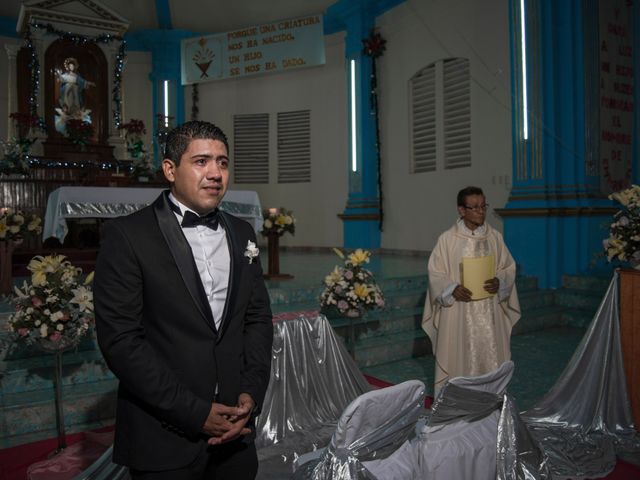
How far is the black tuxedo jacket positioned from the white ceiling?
38.6 feet

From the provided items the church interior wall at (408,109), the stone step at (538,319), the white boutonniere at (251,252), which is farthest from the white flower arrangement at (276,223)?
the white boutonniere at (251,252)

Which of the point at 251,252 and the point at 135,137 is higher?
the point at 135,137

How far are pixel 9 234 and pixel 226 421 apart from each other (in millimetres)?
4629

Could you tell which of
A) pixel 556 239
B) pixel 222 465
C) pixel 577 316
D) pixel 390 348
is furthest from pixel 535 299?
pixel 222 465

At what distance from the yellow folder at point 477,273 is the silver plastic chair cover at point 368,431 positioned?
1886 mm

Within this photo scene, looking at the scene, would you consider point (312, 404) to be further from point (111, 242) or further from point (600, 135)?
point (600, 135)

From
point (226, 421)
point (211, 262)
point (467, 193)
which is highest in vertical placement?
point (467, 193)

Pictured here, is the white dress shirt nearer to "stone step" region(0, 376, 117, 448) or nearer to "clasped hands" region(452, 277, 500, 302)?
"clasped hands" region(452, 277, 500, 302)

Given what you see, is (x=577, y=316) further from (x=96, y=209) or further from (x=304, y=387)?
(x=96, y=209)

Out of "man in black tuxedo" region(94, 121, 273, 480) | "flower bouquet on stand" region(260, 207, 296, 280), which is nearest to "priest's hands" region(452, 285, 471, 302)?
"man in black tuxedo" region(94, 121, 273, 480)

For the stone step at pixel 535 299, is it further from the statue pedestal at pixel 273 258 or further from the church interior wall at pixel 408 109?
the statue pedestal at pixel 273 258

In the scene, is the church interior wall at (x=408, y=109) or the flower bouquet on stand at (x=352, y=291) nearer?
the flower bouquet on stand at (x=352, y=291)

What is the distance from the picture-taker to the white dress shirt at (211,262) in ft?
5.76

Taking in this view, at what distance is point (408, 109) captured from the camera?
10.4m
